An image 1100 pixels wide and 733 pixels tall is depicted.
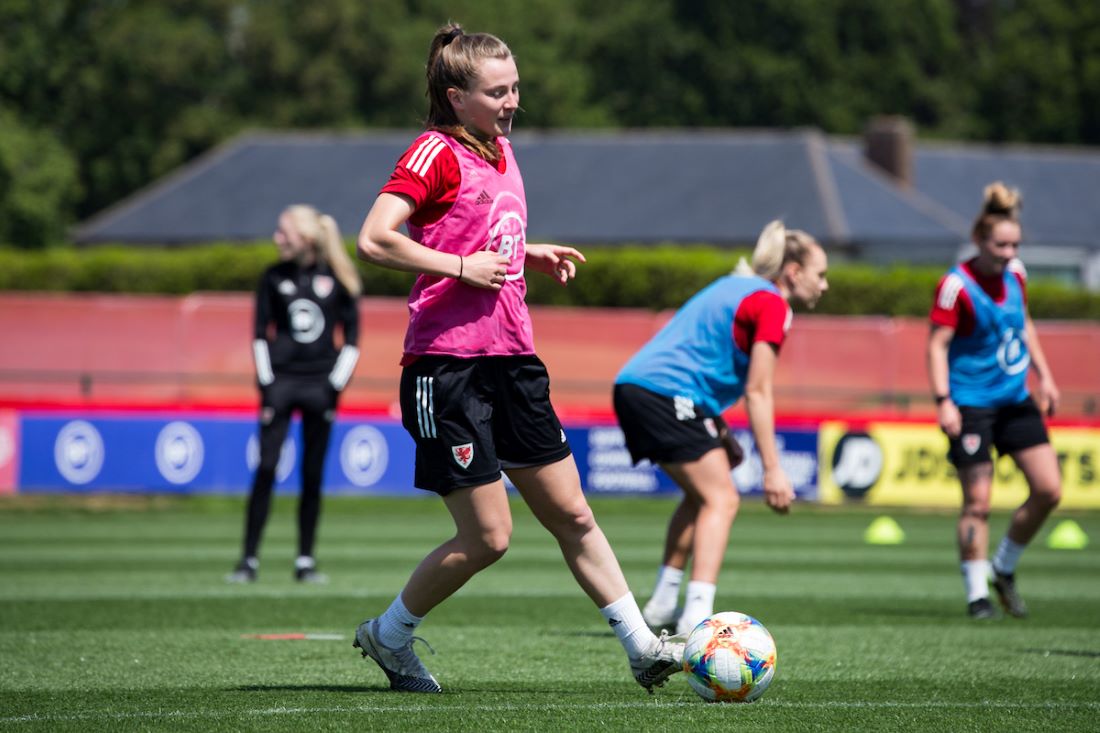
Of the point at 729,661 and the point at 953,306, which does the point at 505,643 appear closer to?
the point at 729,661

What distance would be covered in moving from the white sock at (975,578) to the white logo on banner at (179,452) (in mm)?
11357

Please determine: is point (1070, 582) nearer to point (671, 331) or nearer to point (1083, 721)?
point (671, 331)

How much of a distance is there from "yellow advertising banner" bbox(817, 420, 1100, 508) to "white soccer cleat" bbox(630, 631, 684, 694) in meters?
14.3

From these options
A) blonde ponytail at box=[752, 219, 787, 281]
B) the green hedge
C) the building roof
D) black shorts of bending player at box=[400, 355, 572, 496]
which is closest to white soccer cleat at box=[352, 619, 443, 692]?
black shorts of bending player at box=[400, 355, 572, 496]

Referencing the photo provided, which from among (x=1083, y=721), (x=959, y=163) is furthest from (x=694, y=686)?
(x=959, y=163)

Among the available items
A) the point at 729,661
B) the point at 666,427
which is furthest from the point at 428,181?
the point at 666,427

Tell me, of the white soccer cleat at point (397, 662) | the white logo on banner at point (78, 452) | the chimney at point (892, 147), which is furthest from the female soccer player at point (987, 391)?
the chimney at point (892, 147)

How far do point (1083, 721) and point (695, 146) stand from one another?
4939 centimetres

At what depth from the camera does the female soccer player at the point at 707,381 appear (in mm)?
7746

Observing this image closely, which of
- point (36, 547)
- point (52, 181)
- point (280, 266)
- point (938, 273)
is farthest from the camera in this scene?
point (52, 181)

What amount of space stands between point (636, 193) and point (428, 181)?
4733cm

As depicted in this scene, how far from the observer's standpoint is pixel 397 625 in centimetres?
609

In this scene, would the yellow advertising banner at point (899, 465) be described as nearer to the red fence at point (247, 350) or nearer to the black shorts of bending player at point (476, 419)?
the red fence at point (247, 350)

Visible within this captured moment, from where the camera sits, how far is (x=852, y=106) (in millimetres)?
70562
